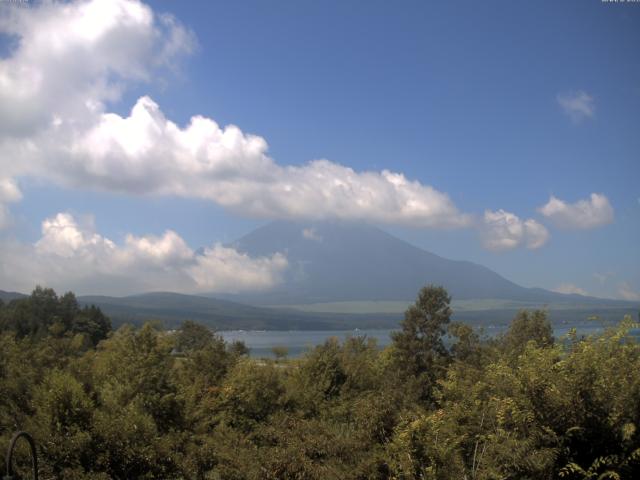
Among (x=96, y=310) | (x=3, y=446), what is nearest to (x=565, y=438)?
(x=3, y=446)

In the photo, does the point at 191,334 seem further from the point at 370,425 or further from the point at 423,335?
the point at 370,425

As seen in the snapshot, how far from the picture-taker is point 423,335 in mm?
36250

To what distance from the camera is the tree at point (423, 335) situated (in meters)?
34.9

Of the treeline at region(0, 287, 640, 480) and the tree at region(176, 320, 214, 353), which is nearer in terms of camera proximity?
the treeline at region(0, 287, 640, 480)

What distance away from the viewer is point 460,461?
333 inches

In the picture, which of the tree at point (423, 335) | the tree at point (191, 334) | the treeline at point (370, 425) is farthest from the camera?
the tree at point (191, 334)

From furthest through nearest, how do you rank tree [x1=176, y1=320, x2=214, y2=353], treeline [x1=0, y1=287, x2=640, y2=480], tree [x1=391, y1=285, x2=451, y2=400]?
tree [x1=176, y1=320, x2=214, y2=353] → tree [x1=391, y1=285, x2=451, y2=400] → treeline [x1=0, y1=287, x2=640, y2=480]

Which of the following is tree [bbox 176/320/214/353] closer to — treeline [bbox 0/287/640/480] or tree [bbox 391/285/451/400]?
tree [bbox 391/285/451/400]

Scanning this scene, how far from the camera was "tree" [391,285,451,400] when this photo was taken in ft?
115

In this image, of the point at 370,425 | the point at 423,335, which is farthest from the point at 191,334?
the point at 370,425

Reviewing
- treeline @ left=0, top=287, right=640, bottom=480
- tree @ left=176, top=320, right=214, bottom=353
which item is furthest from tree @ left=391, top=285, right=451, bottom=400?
tree @ left=176, top=320, right=214, bottom=353

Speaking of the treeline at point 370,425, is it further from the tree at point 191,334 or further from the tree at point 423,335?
the tree at point 191,334

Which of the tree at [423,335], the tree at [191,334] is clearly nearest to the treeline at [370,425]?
the tree at [423,335]

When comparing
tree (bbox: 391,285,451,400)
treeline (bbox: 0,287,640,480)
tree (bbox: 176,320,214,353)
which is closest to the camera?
treeline (bbox: 0,287,640,480)
